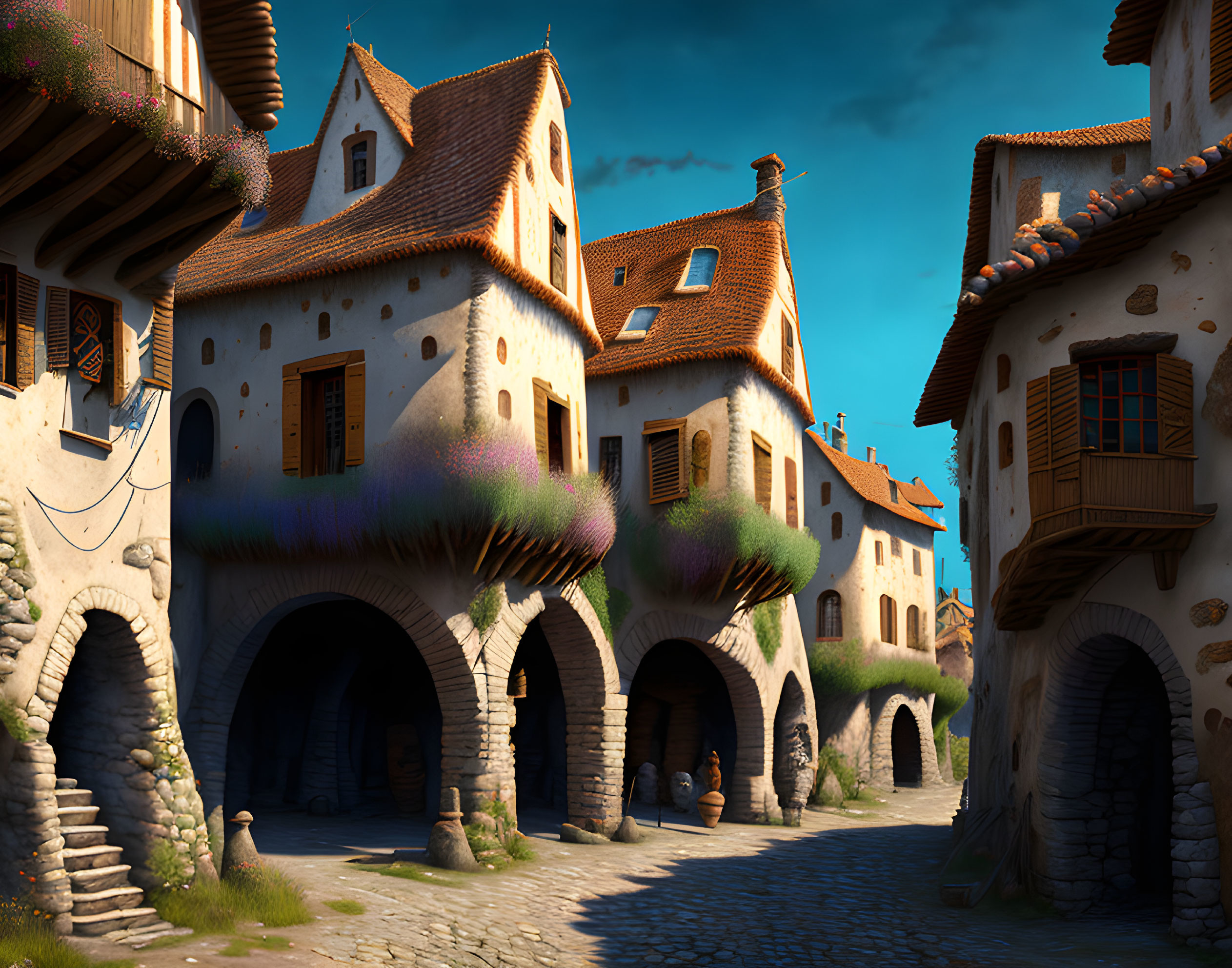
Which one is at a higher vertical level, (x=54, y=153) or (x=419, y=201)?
(x=419, y=201)

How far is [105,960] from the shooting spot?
987 centimetres

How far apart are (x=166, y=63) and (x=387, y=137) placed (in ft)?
24.9

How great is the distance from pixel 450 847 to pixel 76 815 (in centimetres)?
467

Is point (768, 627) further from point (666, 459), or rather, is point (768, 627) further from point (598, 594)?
point (598, 594)

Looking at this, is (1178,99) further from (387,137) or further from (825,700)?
(825,700)

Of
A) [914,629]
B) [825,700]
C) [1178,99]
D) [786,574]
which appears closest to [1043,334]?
[1178,99]

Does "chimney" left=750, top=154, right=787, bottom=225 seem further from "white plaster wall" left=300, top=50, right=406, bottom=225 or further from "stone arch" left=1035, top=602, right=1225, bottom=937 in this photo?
"stone arch" left=1035, top=602, right=1225, bottom=937

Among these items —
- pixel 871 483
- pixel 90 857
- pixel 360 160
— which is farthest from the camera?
pixel 871 483

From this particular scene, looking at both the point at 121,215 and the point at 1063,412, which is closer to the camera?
the point at 121,215

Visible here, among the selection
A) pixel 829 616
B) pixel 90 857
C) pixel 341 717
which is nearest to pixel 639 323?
pixel 341 717

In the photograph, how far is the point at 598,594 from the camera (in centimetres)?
1958

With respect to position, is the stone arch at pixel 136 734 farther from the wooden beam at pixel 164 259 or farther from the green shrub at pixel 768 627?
the green shrub at pixel 768 627

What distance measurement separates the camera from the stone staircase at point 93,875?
11.0 meters

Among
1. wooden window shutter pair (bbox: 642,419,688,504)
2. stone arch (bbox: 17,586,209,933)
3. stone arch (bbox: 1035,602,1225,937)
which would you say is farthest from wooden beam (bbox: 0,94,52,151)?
wooden window shutter pair (bbox: 642,419,688,504)
